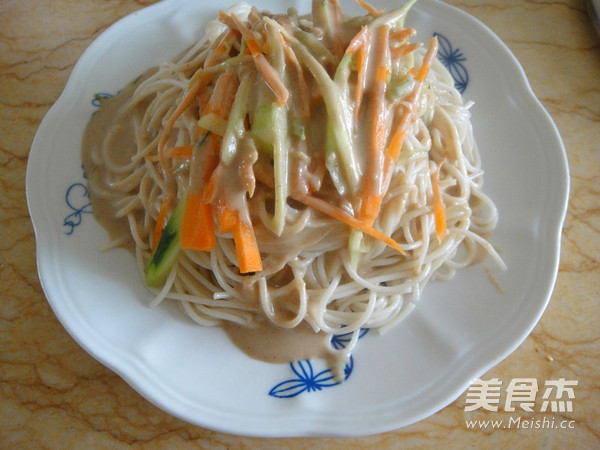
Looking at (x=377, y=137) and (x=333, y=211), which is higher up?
(x=377, y=137)

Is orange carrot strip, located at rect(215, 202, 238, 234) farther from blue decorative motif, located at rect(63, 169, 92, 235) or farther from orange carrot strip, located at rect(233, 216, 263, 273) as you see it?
blue decorative motif, located at rect(63, 169, 92, 235)

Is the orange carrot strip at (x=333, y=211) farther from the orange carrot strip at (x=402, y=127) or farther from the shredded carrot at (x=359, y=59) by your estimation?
the shredded carrot at (x=359, y=59)

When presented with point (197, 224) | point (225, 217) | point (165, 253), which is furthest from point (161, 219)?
point (225, 217)

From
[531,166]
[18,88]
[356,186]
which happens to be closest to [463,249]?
[531,166]

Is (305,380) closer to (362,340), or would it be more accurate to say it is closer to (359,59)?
(362,340)

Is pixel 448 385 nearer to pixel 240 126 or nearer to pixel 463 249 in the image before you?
pixel 463 249

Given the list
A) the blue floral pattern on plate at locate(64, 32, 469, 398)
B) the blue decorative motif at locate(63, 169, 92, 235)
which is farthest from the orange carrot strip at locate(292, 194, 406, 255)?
the blue decorative motif at locate(63, 169, 92, 235)
